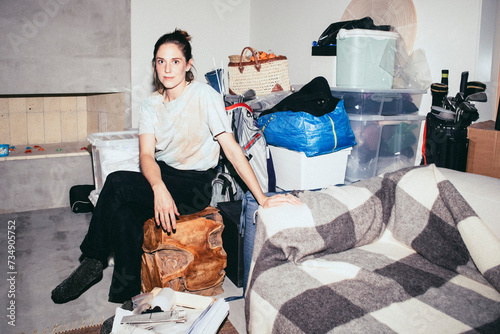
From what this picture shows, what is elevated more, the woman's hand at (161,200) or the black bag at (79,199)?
the woman's hand at (161,200)

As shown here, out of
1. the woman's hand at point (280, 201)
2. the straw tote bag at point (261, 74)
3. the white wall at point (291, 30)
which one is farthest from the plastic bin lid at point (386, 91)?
the woman's hand at point (280, 201)

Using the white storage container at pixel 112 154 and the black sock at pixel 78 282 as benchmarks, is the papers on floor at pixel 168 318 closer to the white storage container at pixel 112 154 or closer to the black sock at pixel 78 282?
the black sock at pixel 78 282

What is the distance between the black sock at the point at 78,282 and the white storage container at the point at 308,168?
105 centimetres

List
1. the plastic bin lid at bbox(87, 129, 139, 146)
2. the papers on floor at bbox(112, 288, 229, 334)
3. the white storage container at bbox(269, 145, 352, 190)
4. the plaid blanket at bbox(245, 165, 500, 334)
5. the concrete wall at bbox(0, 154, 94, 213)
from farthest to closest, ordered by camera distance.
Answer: the concrete wall at bbox(0, 154, 94, 213), the plastic bin lid at bbox(87, 129, 139, 146), the white storage container at bbox(269, 145, 352, 190), the papers on floor at bbox(112, 288, 229, 334), the plaid blanket at bbox(245, 165, 500, 334)

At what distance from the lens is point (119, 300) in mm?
1872

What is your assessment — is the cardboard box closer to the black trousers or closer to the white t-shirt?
the white t-shirt

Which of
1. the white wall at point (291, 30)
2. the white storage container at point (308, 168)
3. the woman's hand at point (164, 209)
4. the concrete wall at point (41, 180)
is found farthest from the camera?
the concrete wall at point (41, 180)

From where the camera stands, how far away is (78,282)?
75.2 inches

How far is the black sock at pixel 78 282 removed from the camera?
189 centimetres

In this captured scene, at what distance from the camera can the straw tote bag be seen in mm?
2582

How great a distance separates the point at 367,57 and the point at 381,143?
1.55 ft

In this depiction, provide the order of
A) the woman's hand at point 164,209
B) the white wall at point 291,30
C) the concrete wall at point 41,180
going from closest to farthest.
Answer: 1. the woman's hand at point 164,209
2. the white wall at point 291,30
3. the concrete wall at point 41,180

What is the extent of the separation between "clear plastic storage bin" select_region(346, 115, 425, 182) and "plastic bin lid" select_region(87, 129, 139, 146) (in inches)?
54.3

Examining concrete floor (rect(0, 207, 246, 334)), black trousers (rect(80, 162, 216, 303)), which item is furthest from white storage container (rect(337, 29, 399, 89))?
concrete floor (rect(0, 207, 246, 334))
